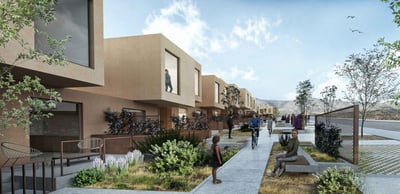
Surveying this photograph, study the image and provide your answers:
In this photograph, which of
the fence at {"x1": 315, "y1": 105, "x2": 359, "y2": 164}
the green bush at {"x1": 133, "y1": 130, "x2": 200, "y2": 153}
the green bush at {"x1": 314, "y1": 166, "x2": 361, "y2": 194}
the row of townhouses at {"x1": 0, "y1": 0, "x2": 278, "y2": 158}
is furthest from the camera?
the green bush at {"x1": 133, "y1": 130, "x2": 200, "y2": 153}

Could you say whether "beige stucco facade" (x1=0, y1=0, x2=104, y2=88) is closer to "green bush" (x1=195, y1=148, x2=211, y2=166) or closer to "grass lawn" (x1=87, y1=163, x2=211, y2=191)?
"grass lawn" (x1=87, y1=163, x2=211, y2=191)

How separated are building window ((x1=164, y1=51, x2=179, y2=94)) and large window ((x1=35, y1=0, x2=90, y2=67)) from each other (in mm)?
9284

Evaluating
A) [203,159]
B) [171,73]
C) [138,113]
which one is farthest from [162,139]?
[171,73]

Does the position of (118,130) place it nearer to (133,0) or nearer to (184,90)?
(133,0)

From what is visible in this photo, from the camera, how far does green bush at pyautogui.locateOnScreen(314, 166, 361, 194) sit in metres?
6.36

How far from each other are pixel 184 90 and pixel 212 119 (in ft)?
36.3

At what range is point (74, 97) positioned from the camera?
1345cm

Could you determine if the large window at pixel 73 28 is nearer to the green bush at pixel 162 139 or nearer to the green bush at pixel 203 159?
the green bush at pixel 162 139

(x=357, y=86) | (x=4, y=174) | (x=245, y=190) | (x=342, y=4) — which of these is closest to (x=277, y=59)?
(x=357, y=86)

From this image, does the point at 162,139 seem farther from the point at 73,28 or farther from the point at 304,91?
the point at 304,91

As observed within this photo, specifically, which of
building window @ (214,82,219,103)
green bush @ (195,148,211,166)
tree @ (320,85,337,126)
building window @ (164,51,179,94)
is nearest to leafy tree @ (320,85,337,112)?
tree @ (320,85,337,126)

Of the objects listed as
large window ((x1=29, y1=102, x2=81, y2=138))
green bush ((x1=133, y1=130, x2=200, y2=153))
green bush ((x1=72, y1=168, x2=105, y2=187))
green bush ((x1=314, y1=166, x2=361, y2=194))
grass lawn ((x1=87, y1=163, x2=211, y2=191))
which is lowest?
grass lawn ((x1=87, y1=163, x2=211, y2=191))

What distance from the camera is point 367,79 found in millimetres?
19781

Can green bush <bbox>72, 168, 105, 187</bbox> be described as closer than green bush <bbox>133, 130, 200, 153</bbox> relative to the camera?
Yes
